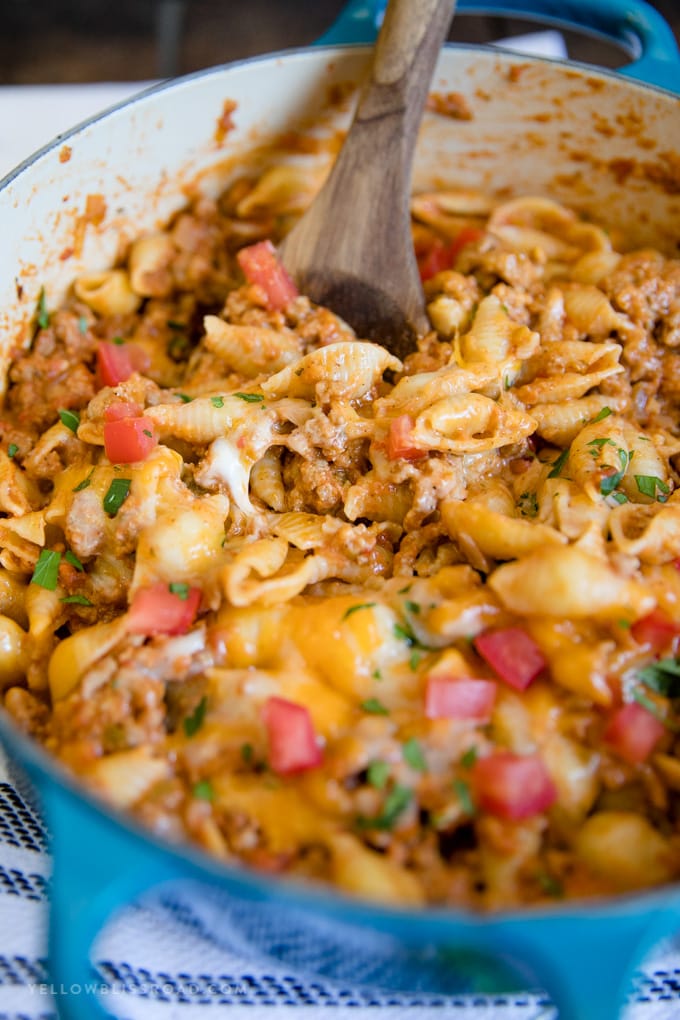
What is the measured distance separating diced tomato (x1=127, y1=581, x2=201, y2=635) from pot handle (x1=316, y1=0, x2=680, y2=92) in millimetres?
1923

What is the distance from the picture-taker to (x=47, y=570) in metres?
2.40

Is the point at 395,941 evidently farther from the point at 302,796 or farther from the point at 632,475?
the point at 632,475

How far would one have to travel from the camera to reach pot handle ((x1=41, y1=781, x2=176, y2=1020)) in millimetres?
1566

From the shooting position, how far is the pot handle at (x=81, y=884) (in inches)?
61.7

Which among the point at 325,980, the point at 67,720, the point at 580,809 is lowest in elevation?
the point at 325,980

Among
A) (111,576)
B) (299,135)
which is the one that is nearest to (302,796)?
(111,576)

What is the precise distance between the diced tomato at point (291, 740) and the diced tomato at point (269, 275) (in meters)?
1.40

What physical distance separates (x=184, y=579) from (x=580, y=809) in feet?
3.16

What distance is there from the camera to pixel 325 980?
6.61 feet

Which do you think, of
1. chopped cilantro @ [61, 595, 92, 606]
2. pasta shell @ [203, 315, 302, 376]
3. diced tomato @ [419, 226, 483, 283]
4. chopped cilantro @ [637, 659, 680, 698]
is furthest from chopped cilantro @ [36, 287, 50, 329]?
chopped cilantro @ [637, 659, 680, 698]

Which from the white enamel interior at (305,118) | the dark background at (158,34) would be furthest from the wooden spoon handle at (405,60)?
the dark background at (158,34)

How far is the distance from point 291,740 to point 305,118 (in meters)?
2.20

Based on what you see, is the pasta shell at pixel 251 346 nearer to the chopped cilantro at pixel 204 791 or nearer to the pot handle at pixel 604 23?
the pot handle at pixel 604 23

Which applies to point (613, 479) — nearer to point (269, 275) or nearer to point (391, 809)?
point (391, 809)
